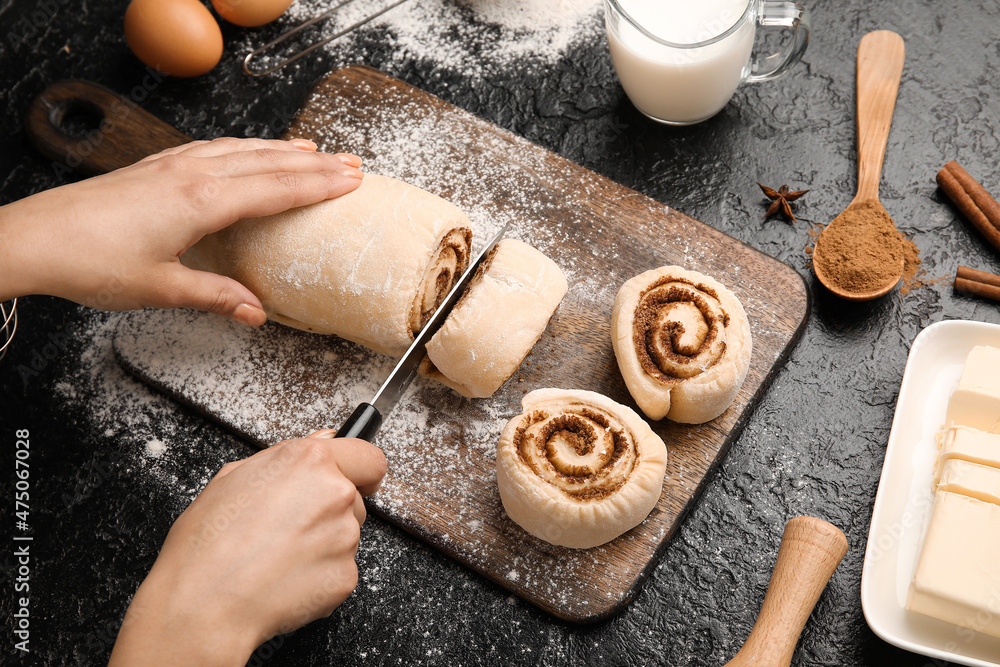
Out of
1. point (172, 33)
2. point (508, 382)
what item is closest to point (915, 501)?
point (508, 382)

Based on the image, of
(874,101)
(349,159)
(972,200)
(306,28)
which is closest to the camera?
(349,159)

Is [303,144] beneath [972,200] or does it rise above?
above

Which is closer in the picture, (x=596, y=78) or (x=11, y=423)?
(x=11, y=423)

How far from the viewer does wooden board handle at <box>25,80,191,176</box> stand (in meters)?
2.32

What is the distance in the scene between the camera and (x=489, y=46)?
2566mm

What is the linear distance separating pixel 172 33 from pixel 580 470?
1907 mm

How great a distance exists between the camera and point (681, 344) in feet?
6.23

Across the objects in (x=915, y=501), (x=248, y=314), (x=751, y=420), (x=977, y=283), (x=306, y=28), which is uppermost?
(x=306, y=28)

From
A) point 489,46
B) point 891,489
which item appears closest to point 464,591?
point 891,489

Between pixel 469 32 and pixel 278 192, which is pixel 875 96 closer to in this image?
pixel 469 32

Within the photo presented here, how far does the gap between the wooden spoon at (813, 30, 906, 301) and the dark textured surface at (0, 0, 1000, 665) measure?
7cm

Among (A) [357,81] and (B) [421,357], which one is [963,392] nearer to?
(B) [421,357]

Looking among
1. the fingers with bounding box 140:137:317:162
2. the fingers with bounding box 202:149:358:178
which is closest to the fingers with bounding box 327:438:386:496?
the fingers with bounding box 202:149:358:178

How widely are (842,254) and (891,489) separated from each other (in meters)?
0.68
